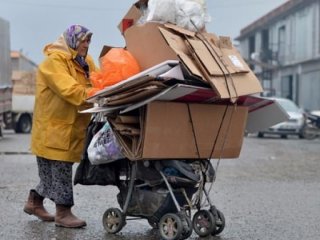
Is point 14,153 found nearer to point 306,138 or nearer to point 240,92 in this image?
point 240,92

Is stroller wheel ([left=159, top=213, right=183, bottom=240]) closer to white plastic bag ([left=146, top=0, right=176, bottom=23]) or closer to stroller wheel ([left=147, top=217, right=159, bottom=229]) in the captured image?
stroller wheel ([left=147, top=217, right=159, bottom=229])

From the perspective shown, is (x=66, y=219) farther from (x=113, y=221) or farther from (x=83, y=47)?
(x=83, y=47)

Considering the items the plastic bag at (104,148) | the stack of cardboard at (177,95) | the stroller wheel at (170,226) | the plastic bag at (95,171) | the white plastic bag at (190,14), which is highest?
the white plastic bag at (190,14)

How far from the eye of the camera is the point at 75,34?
637 centimetres

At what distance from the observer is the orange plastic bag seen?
5691mm

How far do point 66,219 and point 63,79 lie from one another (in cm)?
133

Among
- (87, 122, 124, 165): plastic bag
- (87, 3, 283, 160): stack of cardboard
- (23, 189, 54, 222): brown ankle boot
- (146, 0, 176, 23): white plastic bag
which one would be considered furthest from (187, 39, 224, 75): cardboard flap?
(23, 189, 54, 222): brown ankle boot

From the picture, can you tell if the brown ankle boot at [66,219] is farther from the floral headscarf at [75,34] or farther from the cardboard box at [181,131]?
the floral headscarf at [75,34]

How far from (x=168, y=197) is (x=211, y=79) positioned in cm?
111

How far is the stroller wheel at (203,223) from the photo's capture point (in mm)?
5961

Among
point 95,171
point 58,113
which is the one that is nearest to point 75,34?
point 58,113

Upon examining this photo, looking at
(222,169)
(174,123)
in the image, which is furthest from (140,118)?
(222,169)

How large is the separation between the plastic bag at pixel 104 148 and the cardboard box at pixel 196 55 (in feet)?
2.17

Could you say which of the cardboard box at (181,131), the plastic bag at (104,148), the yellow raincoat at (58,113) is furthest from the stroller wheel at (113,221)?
the cardboard box at (181,131)
